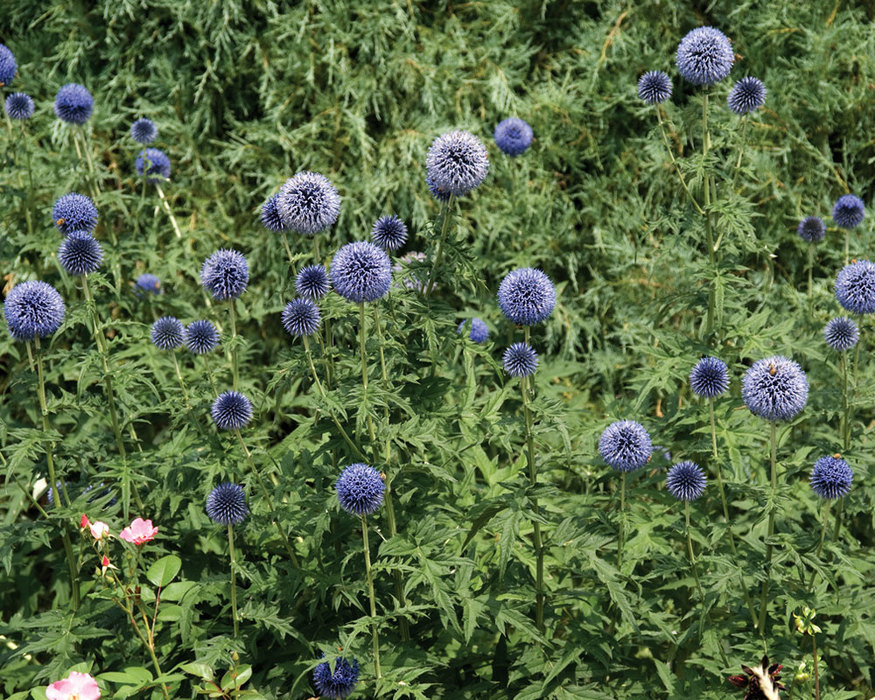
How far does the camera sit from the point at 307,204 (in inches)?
117

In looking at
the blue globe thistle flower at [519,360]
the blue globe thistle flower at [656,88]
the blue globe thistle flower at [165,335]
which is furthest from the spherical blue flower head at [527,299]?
the blue globe thistle flower at [165,335]

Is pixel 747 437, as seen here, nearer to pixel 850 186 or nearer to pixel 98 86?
pixel 850 186

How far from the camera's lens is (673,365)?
10.9ft

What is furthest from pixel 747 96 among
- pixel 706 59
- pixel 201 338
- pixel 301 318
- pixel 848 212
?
pixel 201 338

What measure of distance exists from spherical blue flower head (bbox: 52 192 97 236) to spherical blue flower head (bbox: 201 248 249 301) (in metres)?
0.62

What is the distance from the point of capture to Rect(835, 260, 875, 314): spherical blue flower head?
327cm

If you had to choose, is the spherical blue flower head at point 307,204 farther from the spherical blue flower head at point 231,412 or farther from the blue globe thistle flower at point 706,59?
the blue globe thistle flower at point 706,59

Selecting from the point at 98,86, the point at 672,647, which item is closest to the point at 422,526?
the point at 672,647

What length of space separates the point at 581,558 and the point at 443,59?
136 inches

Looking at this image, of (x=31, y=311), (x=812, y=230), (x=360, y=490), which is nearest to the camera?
(x=360, y=490)

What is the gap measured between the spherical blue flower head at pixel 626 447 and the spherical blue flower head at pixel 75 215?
86.9 inches

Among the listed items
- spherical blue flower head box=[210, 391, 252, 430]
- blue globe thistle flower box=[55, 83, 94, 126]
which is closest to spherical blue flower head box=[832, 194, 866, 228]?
spherical blue flower head box=[210, 391, 252, 430]

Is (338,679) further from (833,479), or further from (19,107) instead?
(19,107)

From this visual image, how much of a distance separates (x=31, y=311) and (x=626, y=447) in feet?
6.98
